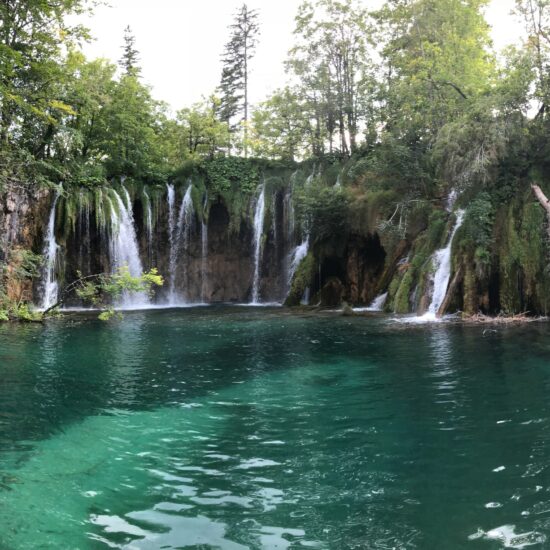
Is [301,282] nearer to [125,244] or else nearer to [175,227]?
[175,227]

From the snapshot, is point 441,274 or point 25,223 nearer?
point 441,274

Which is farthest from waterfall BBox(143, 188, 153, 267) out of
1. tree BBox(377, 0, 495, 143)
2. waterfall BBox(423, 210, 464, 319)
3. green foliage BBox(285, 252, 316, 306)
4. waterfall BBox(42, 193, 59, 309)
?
waterfall BBox(423, 210, 464, 319)

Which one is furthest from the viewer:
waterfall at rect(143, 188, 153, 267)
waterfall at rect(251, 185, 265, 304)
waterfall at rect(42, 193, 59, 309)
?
waterfall at rect(251, 185, 265, 304)

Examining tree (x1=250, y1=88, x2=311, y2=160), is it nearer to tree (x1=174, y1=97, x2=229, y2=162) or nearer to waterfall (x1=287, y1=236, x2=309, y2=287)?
tree (x1=174, y1=97, x2=229, y2=162)

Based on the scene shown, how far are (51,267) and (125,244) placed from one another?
426 centimetres

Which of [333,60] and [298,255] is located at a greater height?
[333,60]

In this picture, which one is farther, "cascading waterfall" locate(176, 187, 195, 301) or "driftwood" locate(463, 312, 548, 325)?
"cascading waterfall" locate(176, 187, 195, 301)

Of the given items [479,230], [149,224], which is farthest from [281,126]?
[479,230]

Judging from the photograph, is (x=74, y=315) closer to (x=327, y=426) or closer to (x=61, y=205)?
(x=61, y=205)

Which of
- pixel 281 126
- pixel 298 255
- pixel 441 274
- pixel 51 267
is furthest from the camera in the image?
pixel 281 126

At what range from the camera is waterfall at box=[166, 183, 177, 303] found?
3105 cm

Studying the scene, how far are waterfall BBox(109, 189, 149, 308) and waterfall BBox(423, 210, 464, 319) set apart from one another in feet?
52.9

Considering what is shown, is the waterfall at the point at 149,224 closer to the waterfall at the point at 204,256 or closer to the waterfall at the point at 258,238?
the waterfall at the point at 204,256

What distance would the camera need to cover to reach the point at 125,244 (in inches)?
1110
